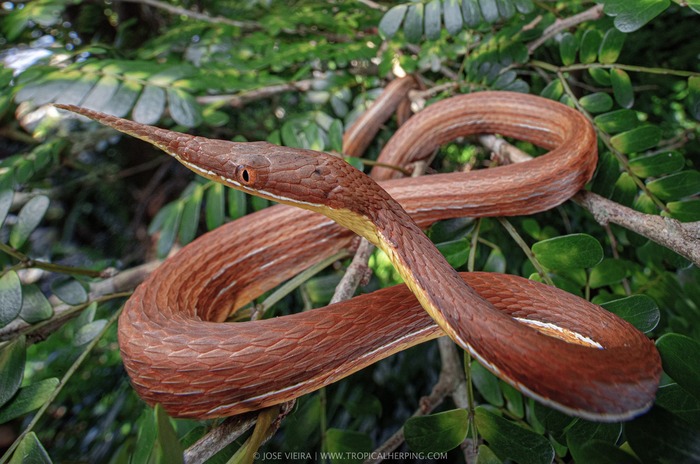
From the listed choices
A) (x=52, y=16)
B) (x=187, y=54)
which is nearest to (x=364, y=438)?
(x=52, y=16)

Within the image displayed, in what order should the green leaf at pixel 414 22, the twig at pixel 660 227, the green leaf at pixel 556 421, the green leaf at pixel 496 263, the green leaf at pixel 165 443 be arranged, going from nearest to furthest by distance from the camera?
the green leaf at pixel 165 443, the green leaf at pixel 556 421, the twig at pixel 660 227, the green leaf at pixel 496 263, the green leaf at pixel 414 22

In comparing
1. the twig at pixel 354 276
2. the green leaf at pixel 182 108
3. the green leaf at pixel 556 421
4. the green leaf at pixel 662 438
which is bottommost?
the green leaf at pixel 556 421

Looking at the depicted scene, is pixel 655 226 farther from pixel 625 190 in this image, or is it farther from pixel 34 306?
pixel 34 306

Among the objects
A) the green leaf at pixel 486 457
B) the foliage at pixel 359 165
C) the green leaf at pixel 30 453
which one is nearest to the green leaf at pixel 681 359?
the foliage at pixel 359 165

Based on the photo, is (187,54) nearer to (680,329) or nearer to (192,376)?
(192,376)

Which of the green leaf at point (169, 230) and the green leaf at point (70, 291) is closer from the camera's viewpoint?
the green leaf at point (70, 291)

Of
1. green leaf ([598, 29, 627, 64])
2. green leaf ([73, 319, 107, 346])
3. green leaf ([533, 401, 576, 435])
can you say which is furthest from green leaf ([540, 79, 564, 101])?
green leaf ([73, 319, 107, 346])

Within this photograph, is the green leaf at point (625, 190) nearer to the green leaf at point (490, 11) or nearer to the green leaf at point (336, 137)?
the green leaf at point (490, 11)

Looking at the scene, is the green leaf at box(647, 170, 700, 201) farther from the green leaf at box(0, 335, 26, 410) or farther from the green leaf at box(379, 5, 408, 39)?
the green leaf at box(0, 335, 26, 410)
